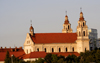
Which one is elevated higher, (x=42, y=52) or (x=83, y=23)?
(x=83, y=23)

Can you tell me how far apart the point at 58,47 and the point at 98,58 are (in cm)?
1918

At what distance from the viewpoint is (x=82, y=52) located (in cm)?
13788

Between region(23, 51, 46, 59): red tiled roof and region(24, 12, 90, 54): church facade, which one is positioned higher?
region(24, 12, 90, 54): church facade

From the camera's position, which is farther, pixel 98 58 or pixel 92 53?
pixel 92 53

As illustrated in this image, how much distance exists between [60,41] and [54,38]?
305 cm

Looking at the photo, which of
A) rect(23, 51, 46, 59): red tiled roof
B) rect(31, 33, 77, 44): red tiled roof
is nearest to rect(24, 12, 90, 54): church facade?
rect(31, 33, 77, 44): red tiled roof

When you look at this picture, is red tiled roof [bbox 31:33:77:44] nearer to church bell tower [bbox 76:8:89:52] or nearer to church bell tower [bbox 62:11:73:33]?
church bell tower [bbox 76:8:89:52]

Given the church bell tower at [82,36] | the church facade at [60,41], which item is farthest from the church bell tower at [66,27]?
the church bell tower at [82,36]

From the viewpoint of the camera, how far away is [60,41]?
144000 millimetres

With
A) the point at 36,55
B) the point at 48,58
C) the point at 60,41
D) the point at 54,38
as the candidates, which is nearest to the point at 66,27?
the point at 54,38

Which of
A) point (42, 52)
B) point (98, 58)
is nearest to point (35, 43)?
point (42, 52)

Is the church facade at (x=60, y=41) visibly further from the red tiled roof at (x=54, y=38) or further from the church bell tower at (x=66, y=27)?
the church bell tower at (x=66, y=27)

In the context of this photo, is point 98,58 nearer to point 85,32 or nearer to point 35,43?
point 85,32

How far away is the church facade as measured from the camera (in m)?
140
